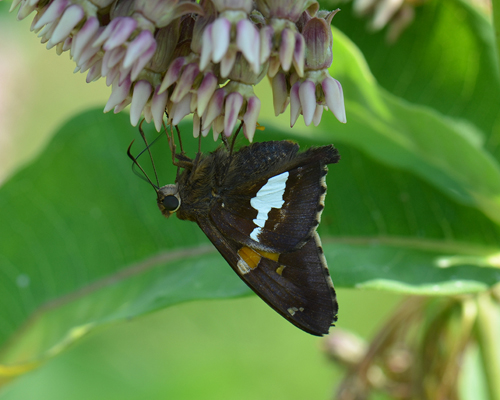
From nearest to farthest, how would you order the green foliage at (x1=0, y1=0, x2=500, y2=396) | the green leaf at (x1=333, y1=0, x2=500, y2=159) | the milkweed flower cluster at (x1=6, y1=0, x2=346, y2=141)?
the milkweed flower cluster at (x1=6, y1=0, x2=346, y2=141) → the green foliage at (x1=0, y1=0, x2=500, y2=396) → the green leaf at (x1=333, y1=0, x2=500, y2=159)

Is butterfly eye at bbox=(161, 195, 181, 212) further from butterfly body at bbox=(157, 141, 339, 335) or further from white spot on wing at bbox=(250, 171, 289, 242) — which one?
white spot on wing at bbox=(250, 171, 289, 242)

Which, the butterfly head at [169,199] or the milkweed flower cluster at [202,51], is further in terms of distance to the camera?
the butterfly head at [169,199]

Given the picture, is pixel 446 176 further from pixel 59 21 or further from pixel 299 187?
pixel 59 21

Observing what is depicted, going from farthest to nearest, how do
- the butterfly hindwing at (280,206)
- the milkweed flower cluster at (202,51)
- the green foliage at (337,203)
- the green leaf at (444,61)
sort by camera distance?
the green leaf at (444,61)
the green foliage at (337,203)
the butterfly hindwing at (280,206)
the milkweed flower cluster at (202,51)

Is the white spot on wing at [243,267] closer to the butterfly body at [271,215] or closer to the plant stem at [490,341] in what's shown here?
the butterfly body at [271,215]

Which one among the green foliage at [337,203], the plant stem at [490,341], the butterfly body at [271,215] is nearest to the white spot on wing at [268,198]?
the butterfly body at [271,215]

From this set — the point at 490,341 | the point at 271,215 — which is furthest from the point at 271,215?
the point at 490,341

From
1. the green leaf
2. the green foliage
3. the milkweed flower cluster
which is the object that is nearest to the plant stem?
the green foliage
